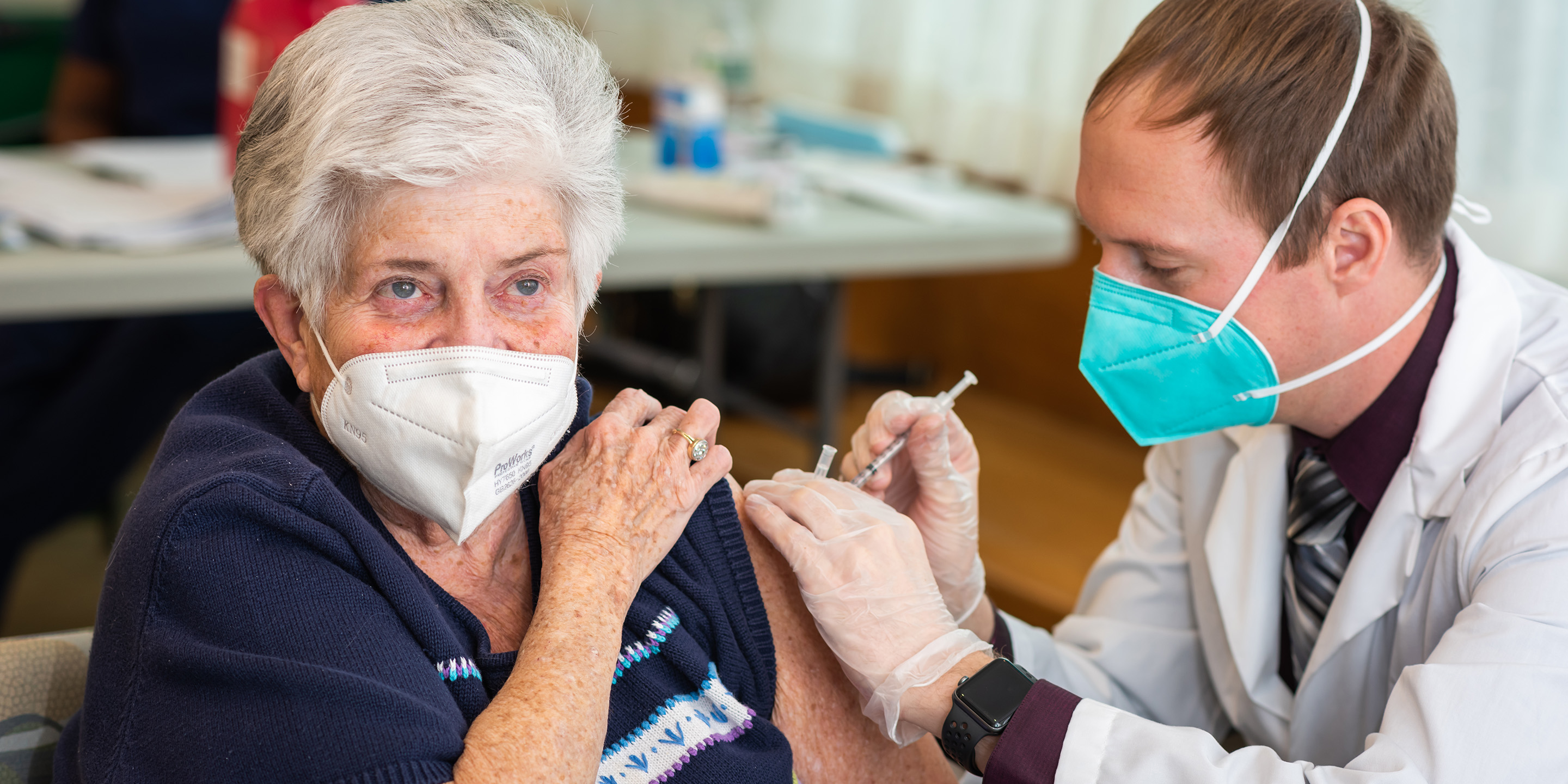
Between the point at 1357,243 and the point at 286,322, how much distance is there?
1085 millimetres

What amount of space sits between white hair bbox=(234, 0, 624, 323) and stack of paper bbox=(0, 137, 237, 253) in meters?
1.22

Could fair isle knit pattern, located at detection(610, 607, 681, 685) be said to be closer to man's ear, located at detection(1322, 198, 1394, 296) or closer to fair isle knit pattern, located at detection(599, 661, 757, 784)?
fair isle knit pattern, located at detection(599, 661, 757, 784)

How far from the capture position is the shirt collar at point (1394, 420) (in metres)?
1.37

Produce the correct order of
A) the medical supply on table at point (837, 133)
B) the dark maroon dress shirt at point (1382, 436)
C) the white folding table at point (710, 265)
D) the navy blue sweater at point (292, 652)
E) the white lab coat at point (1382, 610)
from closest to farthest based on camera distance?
the navy blue sweater at point (292, 652) < the white lab coat at point (1382, 610) < the dark maroon dress shirt at point (1382, 436) < the white folding table at point (710, 265) < the medical supply on table at point (837, 133)

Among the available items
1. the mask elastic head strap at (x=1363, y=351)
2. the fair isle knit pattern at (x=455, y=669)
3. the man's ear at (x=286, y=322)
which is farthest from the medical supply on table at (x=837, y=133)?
the fair isle knit pattern at (x=455, y=669)

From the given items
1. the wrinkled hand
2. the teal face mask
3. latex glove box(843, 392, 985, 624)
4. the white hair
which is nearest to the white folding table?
the wrinkled hand

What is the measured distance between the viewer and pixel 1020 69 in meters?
3.62

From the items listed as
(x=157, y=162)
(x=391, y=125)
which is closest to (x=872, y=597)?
(x=391, y=125)

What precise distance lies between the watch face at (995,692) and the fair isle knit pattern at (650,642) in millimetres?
285

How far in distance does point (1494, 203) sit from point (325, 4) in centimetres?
243

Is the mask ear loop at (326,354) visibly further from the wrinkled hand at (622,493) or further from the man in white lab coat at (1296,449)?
the man in white lab coat at (1296,449)

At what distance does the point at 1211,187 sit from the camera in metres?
1.28

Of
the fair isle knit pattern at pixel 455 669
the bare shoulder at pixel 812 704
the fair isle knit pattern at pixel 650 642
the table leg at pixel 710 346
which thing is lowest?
the table leg at pixel 710 346

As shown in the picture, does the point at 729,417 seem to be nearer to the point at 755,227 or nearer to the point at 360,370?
the point at 755,227
